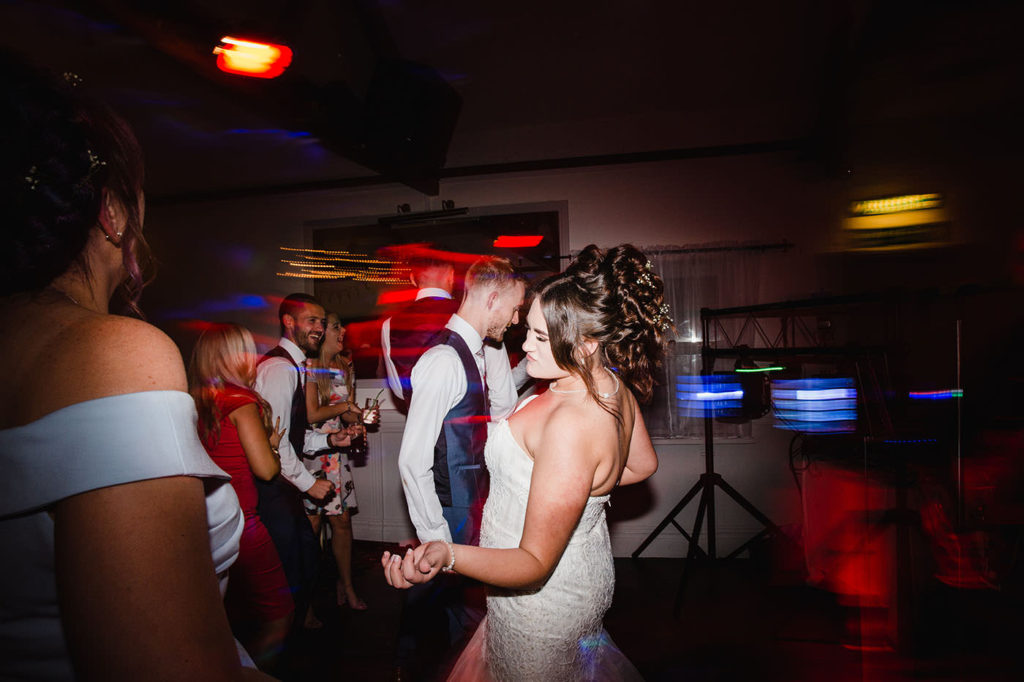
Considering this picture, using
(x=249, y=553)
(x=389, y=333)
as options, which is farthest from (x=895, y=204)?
(x=249, y=553)

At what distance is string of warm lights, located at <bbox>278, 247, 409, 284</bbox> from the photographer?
5.01 metres

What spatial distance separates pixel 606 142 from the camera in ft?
14.9

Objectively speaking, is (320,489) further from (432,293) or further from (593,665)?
(593,665)

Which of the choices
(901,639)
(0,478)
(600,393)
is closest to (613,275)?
(600,393)

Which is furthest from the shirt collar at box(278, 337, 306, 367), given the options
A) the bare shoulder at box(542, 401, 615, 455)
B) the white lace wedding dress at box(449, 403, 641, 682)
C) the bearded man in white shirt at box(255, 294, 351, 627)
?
the bare shoulder at box(542, 401, 615, 455)

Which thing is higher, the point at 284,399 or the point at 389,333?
the point at 389,333

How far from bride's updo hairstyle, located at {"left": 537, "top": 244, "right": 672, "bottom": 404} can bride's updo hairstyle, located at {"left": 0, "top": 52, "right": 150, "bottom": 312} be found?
47.7 inches

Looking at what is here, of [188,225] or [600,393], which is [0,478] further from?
[188,225]

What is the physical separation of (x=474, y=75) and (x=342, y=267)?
7.73 ft

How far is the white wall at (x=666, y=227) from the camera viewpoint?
425cm

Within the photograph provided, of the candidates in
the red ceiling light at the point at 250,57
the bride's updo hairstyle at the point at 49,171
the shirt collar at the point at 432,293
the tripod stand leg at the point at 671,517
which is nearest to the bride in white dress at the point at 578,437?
the bride's updo hairstyle at the point at 49,171

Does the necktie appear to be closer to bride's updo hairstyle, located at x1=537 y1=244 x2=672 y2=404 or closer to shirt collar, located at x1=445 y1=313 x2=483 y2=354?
shirt collar, located at x1=445 y1=313 x2=483 y2=354

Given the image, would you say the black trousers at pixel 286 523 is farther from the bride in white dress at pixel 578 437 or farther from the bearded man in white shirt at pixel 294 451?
the bride in white dress at pixel 578 437

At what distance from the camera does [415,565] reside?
1.11m
